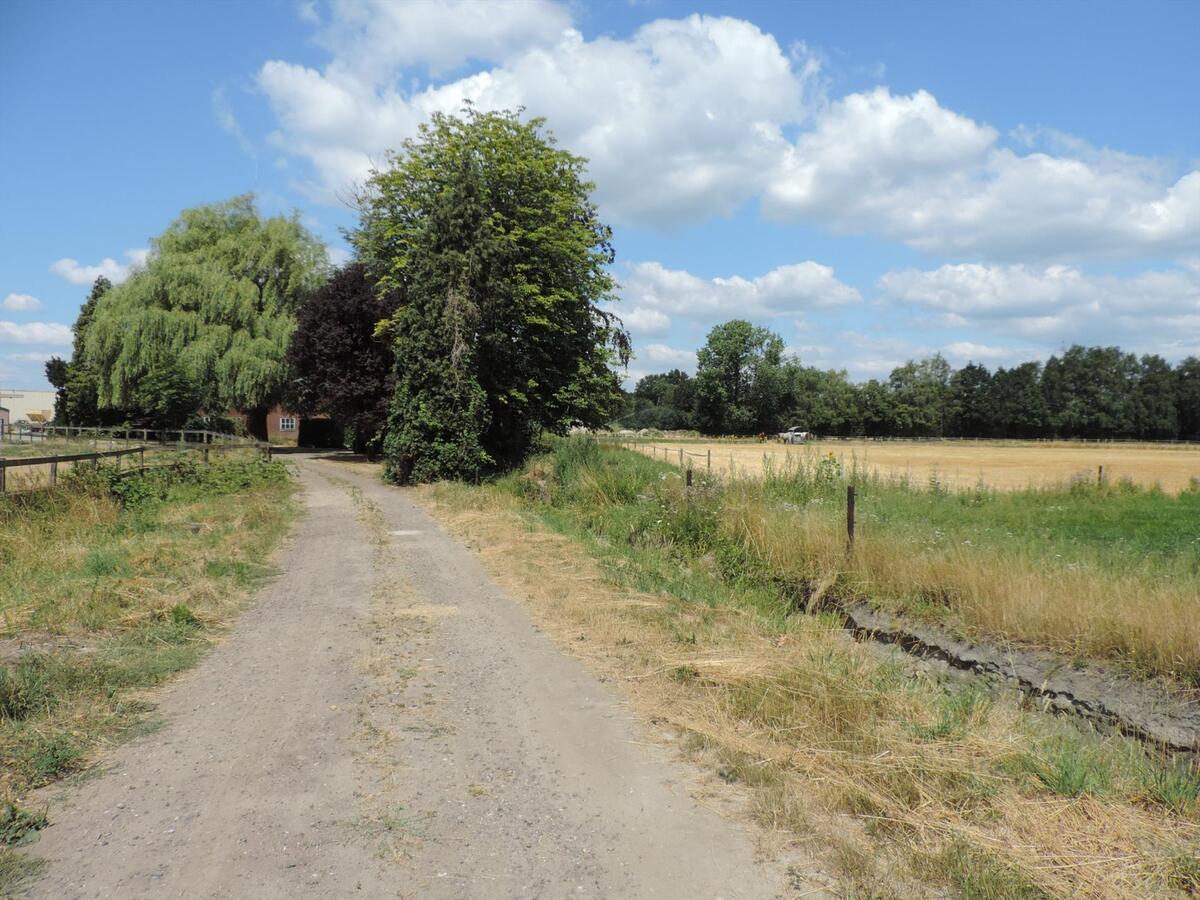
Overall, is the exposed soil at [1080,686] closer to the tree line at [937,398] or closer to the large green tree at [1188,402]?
the tree line at [937,398]

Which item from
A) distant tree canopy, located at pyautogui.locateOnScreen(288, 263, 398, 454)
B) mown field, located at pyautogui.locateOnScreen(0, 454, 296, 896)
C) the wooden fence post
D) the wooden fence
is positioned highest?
distant tree canopy, located at pyautogui.locateOnScreen(288, 263, 398, 454)

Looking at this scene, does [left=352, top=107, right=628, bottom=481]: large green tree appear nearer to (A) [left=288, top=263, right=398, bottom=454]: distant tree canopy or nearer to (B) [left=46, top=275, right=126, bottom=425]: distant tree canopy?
(A) [left=288, top=263, right=398, bottom=454]: distant tree canopy

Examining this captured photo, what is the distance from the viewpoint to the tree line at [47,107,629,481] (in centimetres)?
2397

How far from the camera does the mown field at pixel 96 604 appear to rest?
184 inches

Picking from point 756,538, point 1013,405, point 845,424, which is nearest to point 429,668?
point 756,538

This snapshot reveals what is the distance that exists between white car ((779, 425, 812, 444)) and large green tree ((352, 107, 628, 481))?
63.1m

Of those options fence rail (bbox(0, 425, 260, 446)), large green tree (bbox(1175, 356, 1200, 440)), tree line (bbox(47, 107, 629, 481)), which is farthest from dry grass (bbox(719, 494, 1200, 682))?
large green tree (bbox(1175, 356, 1200, 440))

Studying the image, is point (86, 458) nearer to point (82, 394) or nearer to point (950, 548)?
point (950, 548)

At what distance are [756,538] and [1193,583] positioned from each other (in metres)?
5.31

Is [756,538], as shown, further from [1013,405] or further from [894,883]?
[1013,405]

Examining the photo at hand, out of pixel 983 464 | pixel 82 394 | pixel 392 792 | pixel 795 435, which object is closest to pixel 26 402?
pixel 82 394

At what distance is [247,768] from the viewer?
180 inches

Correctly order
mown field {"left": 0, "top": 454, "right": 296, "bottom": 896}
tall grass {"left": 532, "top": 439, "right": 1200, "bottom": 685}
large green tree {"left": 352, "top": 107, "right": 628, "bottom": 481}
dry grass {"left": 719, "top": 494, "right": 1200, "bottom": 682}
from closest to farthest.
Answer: mown field {"left": 0, "top": 454, "right": 296, "bottom": 896} < dry grass {"left": 719, "top": 494, "right": 1200, "bottom": 682} < tall grass {"left": 532, "top": 439, "right": 1200, "bottom": 685} < large green tree {"left": 352, "top": 107, "right": 628, "bottom": 481}

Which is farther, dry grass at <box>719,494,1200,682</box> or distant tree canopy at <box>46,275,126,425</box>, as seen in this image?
distant tree canopy at <box>46,275,126,425</box>
